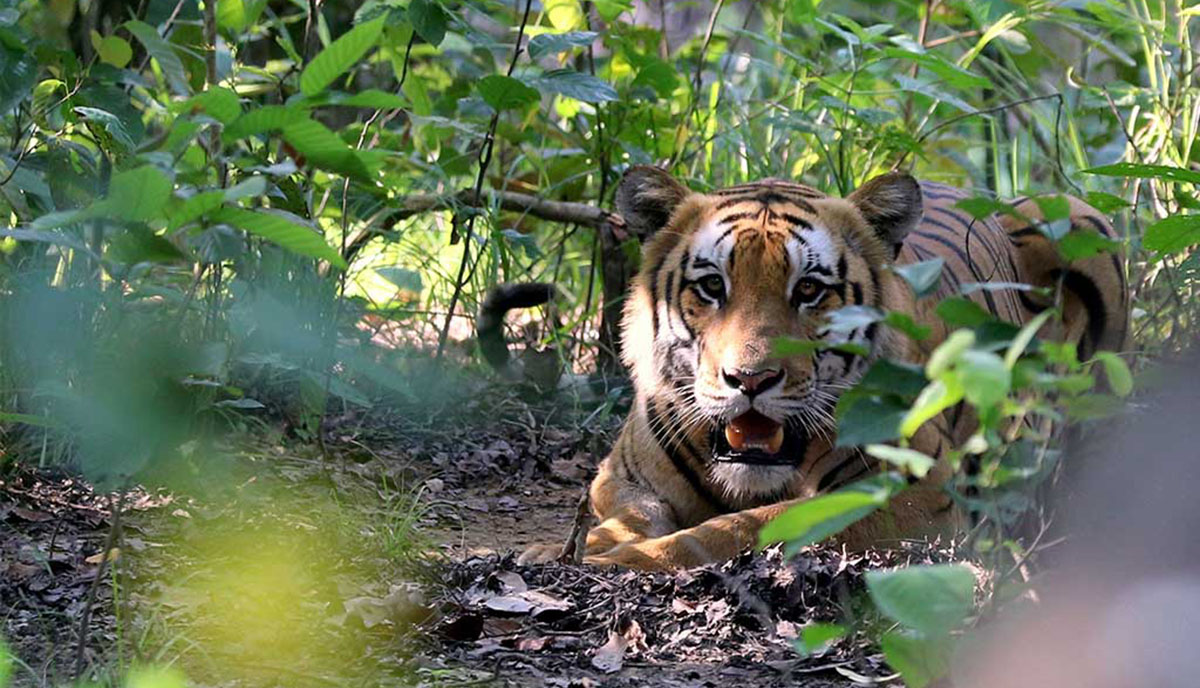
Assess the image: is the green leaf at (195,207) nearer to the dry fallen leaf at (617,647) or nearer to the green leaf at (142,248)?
the green leaf at (142,248)

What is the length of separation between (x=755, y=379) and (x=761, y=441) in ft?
0.88

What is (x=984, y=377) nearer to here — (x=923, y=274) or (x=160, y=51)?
(x=923, y=274)

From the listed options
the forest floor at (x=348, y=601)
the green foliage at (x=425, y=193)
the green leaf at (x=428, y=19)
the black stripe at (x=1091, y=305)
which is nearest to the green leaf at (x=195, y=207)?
the green foliage at (x=425, y=193)

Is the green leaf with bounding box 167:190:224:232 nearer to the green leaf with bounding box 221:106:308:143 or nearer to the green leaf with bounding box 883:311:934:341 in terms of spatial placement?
the green leaf with bounding box 221:106:308:143

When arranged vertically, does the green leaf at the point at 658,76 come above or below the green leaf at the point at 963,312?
above

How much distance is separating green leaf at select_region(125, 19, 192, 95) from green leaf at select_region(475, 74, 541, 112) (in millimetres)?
891

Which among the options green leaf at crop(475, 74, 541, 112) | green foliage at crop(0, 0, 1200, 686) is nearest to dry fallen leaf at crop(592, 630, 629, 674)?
green foliage at crop(0, 0, 1200, 686)

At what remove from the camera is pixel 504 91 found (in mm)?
4367

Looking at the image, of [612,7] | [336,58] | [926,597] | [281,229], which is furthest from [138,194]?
[612,7]

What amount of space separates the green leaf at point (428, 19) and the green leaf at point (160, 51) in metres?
0.64

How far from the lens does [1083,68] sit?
23.4 feet

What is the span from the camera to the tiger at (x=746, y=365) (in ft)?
11.7

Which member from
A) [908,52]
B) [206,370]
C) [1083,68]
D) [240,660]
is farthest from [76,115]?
[1083,68]

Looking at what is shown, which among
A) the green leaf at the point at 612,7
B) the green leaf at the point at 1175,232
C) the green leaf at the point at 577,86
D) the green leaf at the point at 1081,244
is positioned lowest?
the green leaf at the point at 1175,232
